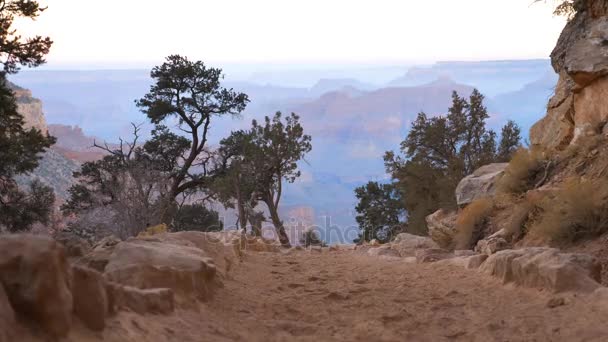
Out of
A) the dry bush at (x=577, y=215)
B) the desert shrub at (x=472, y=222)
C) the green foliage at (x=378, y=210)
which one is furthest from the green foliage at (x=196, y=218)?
the dry bush at (x=577, y=215)

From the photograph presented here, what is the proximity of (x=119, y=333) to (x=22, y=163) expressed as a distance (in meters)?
10.7

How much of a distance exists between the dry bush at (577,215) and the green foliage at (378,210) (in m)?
18.5

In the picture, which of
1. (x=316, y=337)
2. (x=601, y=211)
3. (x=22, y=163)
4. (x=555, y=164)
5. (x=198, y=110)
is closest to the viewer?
(x=316, y=337)

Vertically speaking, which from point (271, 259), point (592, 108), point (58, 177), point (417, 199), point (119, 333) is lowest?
point (58, 177)

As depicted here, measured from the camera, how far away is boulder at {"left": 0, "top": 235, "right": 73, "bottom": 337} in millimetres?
2975

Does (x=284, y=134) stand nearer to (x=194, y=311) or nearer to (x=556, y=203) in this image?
(x=556, y=203)

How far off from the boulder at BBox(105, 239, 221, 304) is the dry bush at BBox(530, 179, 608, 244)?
16.3 feet

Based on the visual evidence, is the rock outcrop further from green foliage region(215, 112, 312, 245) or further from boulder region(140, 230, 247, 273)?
boulder region(140, 230, 247, 273)

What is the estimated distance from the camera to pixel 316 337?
15.0 ft

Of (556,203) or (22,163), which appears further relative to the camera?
(22,163)

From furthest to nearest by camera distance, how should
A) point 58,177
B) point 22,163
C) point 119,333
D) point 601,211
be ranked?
point 58,177 < point 22,163 < point 601,211 < point 119,333

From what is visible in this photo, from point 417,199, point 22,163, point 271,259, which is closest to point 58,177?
point 417,199

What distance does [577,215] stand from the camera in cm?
797

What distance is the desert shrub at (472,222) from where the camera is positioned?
38.7ft
